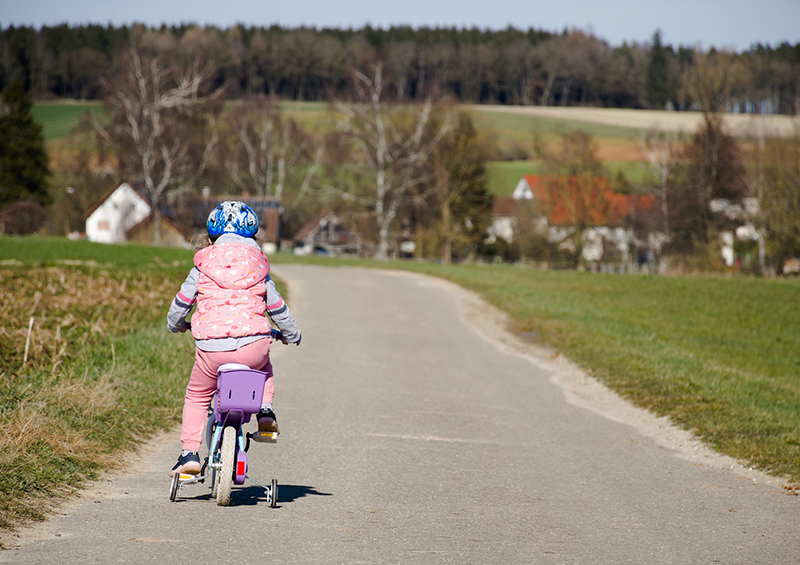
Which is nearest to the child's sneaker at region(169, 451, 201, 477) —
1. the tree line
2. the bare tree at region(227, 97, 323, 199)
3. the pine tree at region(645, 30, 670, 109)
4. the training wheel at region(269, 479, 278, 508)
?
the training wheel at region(269, 479, 278, 508)

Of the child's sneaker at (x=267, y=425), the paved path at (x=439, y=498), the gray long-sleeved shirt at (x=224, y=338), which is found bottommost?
the paved path at (x=439, y=498)

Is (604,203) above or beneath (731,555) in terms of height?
above

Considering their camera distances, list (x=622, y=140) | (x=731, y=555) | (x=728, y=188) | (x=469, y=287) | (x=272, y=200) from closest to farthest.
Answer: (x=731, y=555) → (x=469, y=287) → (x=728, y=188) → (x=272, y=200) → (x=622, y=140)

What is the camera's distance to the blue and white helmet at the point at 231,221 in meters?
5.71

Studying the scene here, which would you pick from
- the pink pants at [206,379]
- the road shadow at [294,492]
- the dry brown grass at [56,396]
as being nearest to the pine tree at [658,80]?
the dry brown grass at [56,396]

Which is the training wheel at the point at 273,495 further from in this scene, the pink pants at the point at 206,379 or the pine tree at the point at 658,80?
the pine tree at the point at 658,80

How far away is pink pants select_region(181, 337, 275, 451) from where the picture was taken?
17.9ft

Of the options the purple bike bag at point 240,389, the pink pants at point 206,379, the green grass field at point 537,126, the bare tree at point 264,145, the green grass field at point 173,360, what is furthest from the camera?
the green grass field at point 537,126

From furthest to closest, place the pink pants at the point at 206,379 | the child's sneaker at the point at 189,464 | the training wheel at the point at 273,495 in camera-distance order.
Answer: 1. the training wheel at the point at 273,495
2. the child's sneaker at the point at 189,464
3. the pink pants at the point at 206,379

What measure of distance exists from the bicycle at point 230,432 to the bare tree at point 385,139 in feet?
174

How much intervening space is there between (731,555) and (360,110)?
55.4 meters

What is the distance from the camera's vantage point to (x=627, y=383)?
1275 centimetres

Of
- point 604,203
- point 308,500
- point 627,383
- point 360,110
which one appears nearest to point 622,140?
point 604,203

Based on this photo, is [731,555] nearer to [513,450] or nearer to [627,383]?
[513,450]
